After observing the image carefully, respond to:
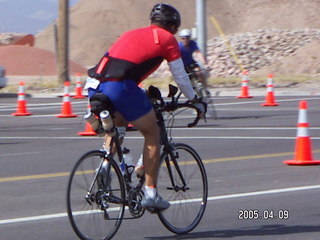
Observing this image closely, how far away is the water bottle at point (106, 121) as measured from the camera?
763cm

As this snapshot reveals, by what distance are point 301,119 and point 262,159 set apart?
81cm

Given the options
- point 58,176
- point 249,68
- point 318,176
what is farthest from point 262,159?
point 249,68

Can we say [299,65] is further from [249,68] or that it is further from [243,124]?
[243,124]

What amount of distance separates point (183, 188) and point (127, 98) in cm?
120

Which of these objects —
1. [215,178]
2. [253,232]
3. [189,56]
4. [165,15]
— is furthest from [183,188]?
[189,56]

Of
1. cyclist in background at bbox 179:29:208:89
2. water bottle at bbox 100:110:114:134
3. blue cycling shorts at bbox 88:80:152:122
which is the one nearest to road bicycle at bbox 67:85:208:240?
water bottle at bbox 100:110:114:134

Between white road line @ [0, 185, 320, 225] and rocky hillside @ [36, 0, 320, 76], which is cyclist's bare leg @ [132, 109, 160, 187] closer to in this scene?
white road line @ [0, 185, 320, 225]

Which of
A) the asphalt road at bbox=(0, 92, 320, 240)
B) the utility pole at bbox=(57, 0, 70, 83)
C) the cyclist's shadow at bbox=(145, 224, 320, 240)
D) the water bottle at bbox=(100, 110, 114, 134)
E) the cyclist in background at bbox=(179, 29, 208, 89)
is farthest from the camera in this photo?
the utility pole at bbox=(57, 0, 70, 83)

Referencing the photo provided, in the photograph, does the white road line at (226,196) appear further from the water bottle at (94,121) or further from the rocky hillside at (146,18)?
the rocky hillside at (146,18)

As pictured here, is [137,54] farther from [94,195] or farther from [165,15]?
[94,195]

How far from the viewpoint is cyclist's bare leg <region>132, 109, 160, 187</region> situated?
782cm

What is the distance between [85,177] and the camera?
776 centimetres

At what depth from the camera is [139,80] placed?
25.8ft

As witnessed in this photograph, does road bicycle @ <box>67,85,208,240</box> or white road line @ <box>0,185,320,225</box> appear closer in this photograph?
road bicycle @ <box>67,85,208,240</box>
